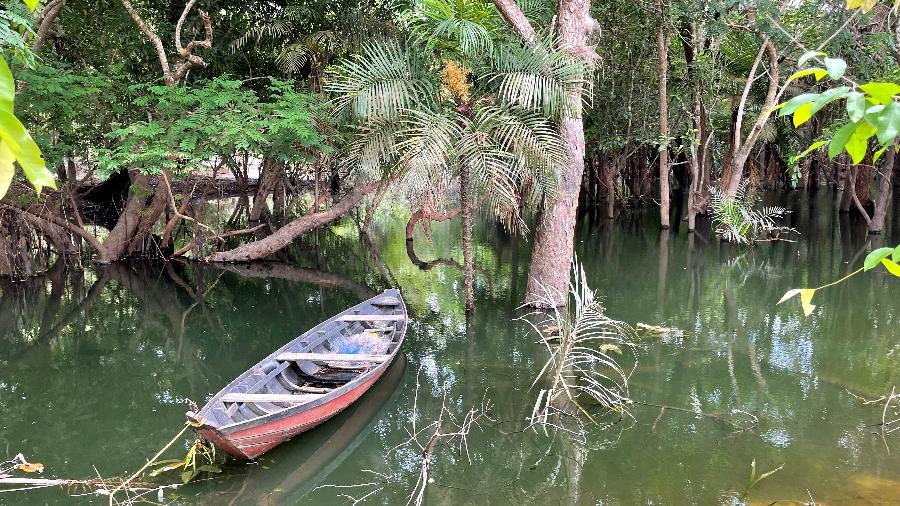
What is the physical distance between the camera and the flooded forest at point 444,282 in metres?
5.31

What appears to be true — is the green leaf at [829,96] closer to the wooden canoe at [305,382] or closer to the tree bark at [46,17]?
the wooden canoe at [305,382]

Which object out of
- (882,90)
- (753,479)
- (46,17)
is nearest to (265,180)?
(46,17)

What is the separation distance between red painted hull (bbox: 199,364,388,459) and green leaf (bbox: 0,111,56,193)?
4.50m

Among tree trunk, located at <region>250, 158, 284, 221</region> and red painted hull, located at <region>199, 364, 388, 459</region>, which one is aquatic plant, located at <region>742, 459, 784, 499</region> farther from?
tree trunk, located at <region>250, 158, 284, 221</region>

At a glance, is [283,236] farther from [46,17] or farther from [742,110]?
[742,110]

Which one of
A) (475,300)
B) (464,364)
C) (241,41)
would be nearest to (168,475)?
(464,364)

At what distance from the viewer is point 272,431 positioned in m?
5.52

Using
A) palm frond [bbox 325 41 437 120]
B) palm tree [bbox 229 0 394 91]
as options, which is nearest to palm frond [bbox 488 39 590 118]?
palm frond [bbox 325 41 437 120]

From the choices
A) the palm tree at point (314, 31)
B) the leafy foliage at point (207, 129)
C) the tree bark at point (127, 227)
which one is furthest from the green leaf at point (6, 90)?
the tree bark at point (127, 227)

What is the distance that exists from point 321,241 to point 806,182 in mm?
19291

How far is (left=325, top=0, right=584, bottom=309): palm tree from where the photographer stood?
833 centimetres

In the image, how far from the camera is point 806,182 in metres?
26.4

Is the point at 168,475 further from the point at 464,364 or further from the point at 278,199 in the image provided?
the point at 278,199

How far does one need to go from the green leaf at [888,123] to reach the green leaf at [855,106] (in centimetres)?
3
